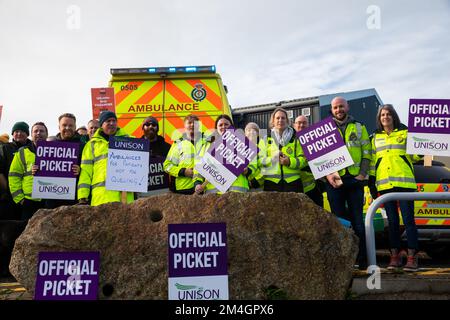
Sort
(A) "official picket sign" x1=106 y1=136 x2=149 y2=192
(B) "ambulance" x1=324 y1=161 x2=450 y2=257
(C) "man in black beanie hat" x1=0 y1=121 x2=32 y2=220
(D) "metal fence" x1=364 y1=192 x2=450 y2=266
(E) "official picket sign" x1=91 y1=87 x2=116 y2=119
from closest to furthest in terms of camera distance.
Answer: (D) "metal fence" x1=364 y1=192 x2=450 y2=266 → (A) "official picket sign" x1=106 y1=136 x2=149 y2=192 → (C) "man in black beanie hat" x1=0 y1=121 x2=32 y2=220 → (B) "ambulance" x1=324 y1=161 x2=450 y2=257 → (E) "official picket sign" x1=91 y1=87 x2=116 y2=119

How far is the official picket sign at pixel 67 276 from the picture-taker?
11.4 feet

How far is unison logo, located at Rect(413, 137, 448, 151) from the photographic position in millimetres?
4785

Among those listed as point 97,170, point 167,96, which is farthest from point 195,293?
point 167,96

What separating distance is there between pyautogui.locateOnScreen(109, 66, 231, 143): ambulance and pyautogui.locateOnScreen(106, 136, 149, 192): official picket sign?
2.17 meters

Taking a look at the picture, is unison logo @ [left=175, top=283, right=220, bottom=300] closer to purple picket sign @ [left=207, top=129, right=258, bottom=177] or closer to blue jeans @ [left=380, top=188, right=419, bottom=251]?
purple picket sign @ [left=207, top=129, right=258, bottom=177]

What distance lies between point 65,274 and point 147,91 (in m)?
4.17

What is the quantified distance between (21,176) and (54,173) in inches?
25.3

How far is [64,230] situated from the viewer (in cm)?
364

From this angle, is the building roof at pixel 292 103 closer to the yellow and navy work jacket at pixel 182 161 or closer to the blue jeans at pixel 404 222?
the blue jeans at pixel 404 222

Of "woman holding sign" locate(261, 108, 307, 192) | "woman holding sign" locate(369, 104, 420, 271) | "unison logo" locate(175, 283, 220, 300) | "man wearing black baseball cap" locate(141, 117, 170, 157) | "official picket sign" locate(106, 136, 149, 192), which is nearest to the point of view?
"unison logo" locate(175, 283, 220, 300)

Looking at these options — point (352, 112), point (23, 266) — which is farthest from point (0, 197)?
point (352, 112)

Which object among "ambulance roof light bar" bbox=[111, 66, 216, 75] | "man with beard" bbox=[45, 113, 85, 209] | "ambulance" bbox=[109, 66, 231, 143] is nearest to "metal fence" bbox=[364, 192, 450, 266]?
"man with beard" bbox=[45, 113, 85, 209]

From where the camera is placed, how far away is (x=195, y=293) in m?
3.47

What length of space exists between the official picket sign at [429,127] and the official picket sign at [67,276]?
3.37m
